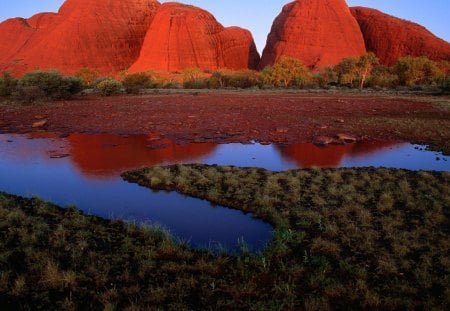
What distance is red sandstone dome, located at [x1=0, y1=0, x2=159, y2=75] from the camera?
76062 millimetres

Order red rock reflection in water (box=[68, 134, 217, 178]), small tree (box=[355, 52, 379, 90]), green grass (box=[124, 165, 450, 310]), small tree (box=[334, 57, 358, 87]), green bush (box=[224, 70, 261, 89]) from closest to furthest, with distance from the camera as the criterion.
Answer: green grass (box=[124, 165, 450, 310]) < red rock reflection in water (box=[68, 134, 217, 178]) < small tree (box=[355, 52, 379, 90]) < small tree (box=[334, 57, 358, 87]) < green bush (box=[224, 70, 261, 89])

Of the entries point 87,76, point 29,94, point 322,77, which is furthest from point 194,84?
point 29,94

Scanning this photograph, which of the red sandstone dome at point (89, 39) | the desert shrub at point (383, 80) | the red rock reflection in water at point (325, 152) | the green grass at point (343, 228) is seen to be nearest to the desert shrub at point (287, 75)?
the desert shrub at point (383, 80)

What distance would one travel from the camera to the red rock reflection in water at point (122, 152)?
1221 centimetres

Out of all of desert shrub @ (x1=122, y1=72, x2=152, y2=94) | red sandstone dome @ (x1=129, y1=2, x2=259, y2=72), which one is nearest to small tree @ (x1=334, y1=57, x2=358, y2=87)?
desert shrub @ (x1=122, y1=72, x2=152, y2=94)

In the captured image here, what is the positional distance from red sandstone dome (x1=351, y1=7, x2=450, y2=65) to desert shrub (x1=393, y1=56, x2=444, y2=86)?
28.2 meters

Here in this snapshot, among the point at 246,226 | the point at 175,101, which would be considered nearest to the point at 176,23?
the point at 175,101

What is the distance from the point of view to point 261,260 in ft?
19.4

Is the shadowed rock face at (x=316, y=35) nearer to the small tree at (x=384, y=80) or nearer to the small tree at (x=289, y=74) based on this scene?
the small tree at (x=384, y=80)

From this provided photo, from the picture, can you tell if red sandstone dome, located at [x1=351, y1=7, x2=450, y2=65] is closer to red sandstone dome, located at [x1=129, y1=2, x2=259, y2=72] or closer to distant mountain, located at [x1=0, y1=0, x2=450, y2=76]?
distant mountain, located at [x1=0, y1=0, x2=450, y2=76]

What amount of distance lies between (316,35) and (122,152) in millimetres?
69118

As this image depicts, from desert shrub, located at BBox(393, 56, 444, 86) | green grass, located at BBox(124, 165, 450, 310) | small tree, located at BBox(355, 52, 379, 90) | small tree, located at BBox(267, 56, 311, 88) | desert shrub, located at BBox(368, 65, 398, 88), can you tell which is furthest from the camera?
small tree, located at BBox(267, 56, 311, 88)

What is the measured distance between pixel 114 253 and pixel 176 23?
255 ft

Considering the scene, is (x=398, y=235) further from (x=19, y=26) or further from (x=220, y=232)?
(x=19, y=26)
